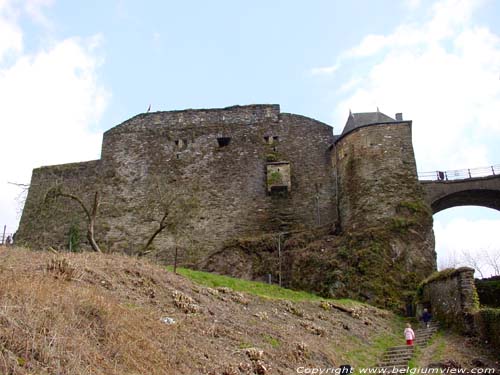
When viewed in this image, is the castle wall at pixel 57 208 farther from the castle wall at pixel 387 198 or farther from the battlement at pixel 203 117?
the castle wall at pixel 387 198

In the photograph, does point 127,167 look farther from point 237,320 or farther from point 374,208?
point 237,320

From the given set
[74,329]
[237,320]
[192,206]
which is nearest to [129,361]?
[74,329]

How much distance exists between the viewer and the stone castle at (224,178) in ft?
72.6

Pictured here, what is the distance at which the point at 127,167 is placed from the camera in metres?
26.8

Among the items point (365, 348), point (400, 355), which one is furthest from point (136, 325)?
point (400, 355)

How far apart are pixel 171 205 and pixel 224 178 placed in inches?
114

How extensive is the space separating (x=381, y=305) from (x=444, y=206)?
23.1ft

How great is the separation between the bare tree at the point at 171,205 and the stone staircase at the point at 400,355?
1278 centimetres

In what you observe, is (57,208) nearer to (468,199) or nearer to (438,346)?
(468,199)

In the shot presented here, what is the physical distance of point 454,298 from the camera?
1530 centimetres

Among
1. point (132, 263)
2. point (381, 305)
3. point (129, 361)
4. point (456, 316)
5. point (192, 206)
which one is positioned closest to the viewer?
point (129, 361)

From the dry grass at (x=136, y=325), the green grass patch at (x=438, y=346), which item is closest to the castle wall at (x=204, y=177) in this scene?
the green grass patch at (x=438, y=346)

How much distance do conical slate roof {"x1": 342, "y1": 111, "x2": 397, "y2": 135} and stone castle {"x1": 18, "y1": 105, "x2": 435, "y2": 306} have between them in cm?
7

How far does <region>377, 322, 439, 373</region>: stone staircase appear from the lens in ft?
37.5
